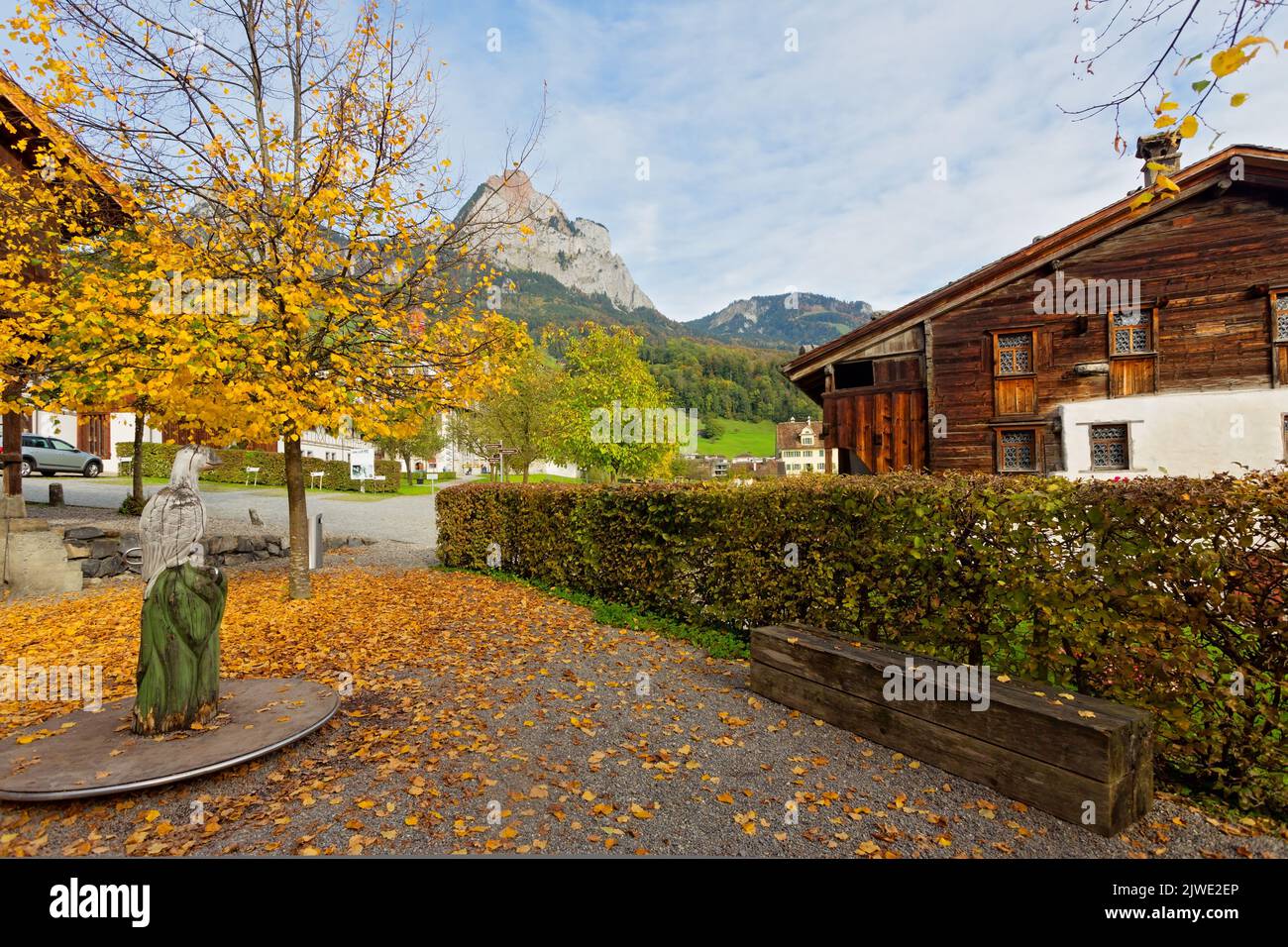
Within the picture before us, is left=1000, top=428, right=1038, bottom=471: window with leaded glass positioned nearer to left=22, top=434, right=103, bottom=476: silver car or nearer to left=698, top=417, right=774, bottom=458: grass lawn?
left=22, top=434, right=103, bottom=476: silver car

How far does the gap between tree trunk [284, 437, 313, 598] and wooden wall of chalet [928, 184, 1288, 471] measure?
52.6ft

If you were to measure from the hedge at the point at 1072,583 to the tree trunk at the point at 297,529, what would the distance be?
21.4 ft

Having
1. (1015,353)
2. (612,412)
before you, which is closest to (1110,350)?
(1015,353)

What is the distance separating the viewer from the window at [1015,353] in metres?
16.1

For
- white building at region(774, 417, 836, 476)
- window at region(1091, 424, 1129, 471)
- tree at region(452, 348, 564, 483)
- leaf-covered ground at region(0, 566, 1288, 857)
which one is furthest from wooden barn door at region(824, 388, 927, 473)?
white building at region(774, 417, 836, 476)

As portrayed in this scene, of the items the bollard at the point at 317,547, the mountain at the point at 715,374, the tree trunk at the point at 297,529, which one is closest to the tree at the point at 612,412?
the bollard at the point at 317,547

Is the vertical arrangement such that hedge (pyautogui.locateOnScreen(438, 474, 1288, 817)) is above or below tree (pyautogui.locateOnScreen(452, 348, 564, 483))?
below

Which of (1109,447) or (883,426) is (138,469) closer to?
(883,426)

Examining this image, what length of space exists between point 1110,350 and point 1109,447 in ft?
8.52

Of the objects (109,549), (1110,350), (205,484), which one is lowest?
(109,549)

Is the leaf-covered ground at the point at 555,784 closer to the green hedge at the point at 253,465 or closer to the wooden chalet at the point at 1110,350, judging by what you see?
the wooden chalet at the point at 1110,350

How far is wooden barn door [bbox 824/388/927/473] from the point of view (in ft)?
55.7

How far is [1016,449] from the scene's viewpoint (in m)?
16.1

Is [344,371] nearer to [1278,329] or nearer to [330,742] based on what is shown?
[330,742]
